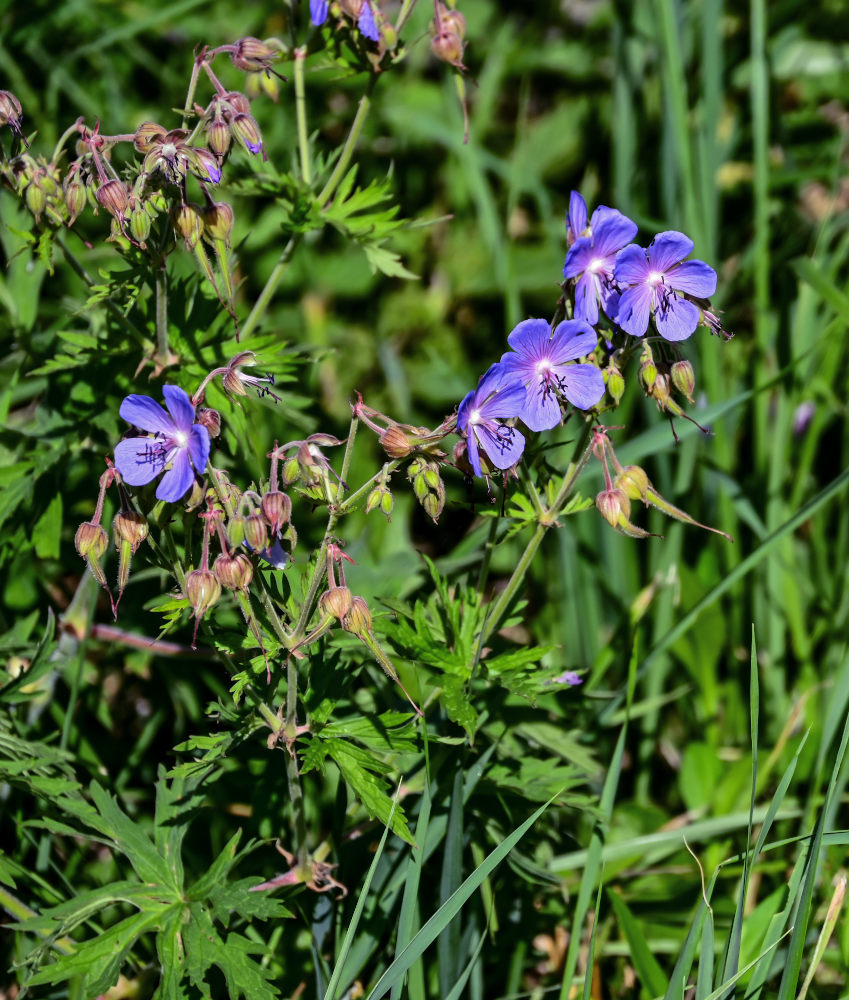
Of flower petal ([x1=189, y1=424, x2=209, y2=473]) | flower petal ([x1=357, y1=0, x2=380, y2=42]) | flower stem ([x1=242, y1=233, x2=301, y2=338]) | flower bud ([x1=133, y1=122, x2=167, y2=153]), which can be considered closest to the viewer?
flower petal ([x1=189, y1=424, x2=209, y2=473])

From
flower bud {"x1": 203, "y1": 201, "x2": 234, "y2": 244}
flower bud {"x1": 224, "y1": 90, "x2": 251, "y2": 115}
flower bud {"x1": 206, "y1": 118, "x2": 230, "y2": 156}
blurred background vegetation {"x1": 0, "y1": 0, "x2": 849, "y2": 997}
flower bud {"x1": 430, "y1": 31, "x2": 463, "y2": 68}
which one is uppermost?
flower bud {"x1": 430, "y1": 31, "x2": 463, "y2": 68}

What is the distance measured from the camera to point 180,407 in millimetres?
1501

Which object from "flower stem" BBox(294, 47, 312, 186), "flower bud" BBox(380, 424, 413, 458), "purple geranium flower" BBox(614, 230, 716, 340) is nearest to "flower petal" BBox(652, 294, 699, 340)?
"purple geranium flower" BBox(614, 230, 716, 340)

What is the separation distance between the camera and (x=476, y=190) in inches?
139

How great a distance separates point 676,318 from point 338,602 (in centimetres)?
71

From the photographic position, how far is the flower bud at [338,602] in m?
1.59

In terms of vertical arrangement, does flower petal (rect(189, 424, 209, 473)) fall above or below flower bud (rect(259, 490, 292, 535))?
above

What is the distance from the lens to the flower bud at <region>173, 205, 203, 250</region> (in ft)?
5.74

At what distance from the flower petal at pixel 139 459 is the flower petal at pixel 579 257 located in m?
0.70

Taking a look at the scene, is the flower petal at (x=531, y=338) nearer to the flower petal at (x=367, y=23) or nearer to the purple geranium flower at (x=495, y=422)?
the purple geranium flower at (x=495, y=422)

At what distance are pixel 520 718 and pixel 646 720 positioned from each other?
0.71 metres

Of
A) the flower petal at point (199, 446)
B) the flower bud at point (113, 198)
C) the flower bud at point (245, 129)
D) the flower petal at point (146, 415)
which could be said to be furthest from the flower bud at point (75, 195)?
the flower petal at point (199, 446)

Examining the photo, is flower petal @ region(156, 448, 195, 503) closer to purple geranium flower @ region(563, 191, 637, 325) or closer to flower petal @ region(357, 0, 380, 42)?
purple geranium flower @ region(563, 191, 637, 325)

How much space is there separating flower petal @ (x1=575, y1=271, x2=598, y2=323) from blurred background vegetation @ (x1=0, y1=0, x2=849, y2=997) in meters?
0.62
